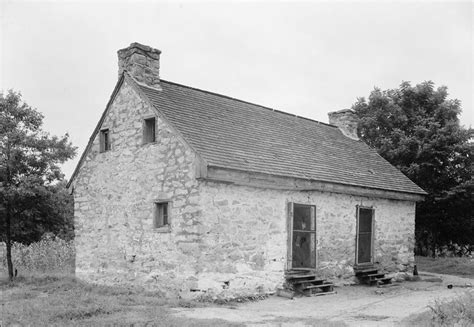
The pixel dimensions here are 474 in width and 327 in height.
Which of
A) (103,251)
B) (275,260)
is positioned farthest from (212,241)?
(103,251)

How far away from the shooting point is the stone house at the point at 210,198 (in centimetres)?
1206

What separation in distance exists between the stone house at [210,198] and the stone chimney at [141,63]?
29 millimetres

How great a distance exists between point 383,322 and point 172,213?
204 inches

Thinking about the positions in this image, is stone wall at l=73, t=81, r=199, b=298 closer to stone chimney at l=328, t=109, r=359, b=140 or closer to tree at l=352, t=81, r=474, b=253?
stone chimney at l=328, t=109, r=359, b=140

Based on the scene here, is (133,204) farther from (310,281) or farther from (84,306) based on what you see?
(310,281)

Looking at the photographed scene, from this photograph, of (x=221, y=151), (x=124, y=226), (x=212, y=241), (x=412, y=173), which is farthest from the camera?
(x=412, y=173)

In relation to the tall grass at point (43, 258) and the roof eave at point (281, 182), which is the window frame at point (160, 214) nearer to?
the roof eave at point (281, 182)

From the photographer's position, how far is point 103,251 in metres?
14.3

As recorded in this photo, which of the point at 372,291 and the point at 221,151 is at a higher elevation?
the point at 221,151

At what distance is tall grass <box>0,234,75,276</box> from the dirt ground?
342 inches

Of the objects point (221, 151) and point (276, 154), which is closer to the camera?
point (221, 151)

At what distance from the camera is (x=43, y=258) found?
19.3 meters

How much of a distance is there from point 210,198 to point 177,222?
980 millimetres

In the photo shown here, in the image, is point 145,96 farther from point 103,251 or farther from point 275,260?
point 275,260
